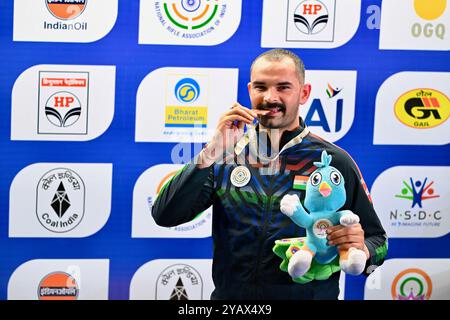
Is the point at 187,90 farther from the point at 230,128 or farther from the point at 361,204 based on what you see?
the point at 361,204

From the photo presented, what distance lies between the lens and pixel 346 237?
8.55 ft

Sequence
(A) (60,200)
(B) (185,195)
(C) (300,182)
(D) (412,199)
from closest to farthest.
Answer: (B) (185,195), (C) (300,182), (A) (60,200), (D) (412,199)

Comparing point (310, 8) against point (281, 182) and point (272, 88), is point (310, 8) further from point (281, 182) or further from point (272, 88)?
point (281, 182)

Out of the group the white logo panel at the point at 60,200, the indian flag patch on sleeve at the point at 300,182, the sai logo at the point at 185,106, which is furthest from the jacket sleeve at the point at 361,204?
the white logo panel at the point at 60,200

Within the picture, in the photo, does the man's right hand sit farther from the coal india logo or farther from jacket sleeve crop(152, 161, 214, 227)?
the coal india logo

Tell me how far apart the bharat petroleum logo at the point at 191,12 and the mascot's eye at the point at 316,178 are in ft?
3.16

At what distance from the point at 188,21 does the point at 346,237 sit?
3.83 feet

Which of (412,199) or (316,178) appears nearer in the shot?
(316,178)

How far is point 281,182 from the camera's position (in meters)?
2.82

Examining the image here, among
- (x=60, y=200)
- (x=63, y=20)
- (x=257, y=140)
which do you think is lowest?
(x=60, y=200)

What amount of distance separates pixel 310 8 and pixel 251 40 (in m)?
0.28

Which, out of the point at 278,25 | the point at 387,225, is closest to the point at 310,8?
the point at 278,25

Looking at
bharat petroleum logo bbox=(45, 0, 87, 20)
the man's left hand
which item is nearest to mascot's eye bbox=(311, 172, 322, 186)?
the man's left hand

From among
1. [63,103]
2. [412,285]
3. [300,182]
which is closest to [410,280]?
[412,285]
